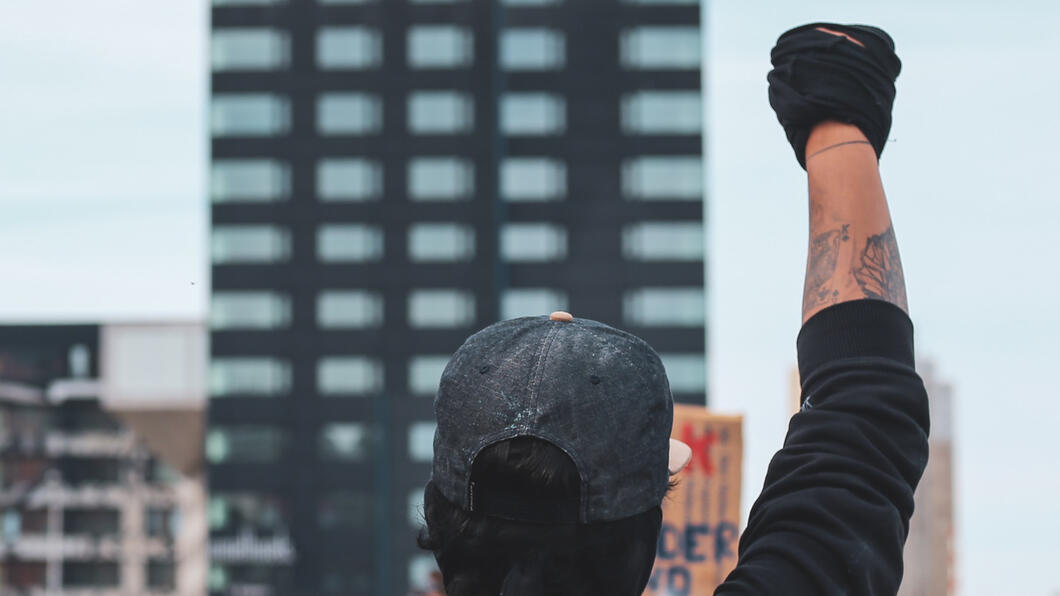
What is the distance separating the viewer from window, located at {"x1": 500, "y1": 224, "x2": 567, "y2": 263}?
6831cm

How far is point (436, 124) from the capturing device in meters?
67.2

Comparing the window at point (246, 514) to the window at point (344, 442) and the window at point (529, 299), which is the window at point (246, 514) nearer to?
the window at point (344, 442)

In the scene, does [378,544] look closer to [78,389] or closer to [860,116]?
[78,389]

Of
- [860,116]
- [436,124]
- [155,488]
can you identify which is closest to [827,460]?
[860,116]

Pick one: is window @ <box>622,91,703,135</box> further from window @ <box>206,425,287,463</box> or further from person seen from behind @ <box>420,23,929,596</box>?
person seen from behind @ <box>420,23,929,596</box>

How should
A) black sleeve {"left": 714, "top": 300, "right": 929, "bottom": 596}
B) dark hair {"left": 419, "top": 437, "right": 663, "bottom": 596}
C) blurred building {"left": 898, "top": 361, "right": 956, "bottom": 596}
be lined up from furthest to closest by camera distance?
blurred building {"left": 898, "top": 361, "right": 956, "bottom": 596} < black sleeve {"left": 714, "top": 300, "right": 929, "bottom": 596} < dark hair {"left": 419, "top": 437, "right": 663, "bottom": 596}

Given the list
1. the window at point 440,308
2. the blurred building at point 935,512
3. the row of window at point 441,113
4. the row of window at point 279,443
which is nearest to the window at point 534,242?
the window at point 440,308

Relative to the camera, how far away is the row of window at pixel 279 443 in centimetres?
6731

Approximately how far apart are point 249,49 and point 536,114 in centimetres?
1385

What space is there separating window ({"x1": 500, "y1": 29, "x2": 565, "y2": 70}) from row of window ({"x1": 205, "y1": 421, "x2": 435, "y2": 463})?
17.8 metres

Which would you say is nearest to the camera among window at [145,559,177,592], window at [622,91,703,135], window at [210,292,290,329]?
window at [210,292,290,329]

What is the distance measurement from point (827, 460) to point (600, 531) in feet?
0.98

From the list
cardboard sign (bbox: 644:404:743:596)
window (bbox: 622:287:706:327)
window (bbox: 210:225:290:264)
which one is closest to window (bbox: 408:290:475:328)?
window (bbox: 210:225:290:264)

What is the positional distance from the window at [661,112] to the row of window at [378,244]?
4603 mm
